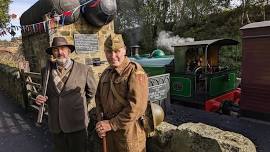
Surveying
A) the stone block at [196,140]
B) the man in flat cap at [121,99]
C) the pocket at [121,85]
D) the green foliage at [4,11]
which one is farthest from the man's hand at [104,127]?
the green foliage at [4,11]

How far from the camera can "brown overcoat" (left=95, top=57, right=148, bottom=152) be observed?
2.17 m

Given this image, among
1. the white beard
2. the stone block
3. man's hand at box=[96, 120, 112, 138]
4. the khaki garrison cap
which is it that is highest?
the khaki garrison cap

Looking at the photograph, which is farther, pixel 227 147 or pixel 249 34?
pixel 249 34

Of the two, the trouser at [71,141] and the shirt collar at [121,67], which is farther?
the trouser at [71,141]

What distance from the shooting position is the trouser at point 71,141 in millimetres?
3338

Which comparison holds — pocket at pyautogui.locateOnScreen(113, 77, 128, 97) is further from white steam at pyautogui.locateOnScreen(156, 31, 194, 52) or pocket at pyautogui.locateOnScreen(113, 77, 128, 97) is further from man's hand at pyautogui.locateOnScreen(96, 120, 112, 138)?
white steam at pyautogui.locateOnScreen(156, 31, 194, 52)

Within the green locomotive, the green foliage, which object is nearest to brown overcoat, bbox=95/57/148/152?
the green locomotive

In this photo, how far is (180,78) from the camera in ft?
30.8

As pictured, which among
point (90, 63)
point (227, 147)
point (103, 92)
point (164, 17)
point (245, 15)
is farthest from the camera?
point (164, 17)

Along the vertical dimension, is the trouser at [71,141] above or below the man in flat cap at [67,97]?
below

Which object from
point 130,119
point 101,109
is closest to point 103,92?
point 101,109

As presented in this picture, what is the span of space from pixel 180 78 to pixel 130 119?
7.38 m

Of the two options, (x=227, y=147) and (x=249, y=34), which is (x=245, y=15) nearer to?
(x=249, y=34)

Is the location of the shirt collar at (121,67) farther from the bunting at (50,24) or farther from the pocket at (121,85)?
the bunting at (50,24)
